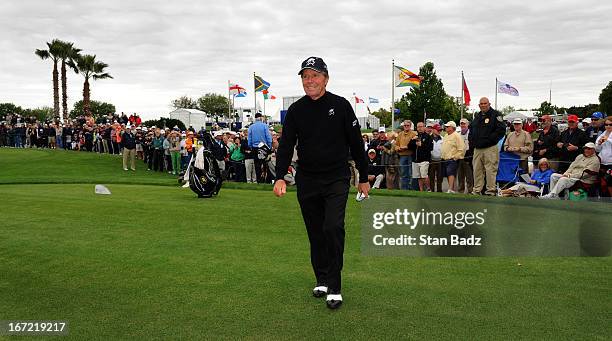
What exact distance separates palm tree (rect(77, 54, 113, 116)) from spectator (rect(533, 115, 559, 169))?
157 feet

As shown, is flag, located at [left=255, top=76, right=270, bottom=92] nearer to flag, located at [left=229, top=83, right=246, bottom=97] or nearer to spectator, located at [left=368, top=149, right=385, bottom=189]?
flag, located at [left=229, top=83, right=246, bottom=97]

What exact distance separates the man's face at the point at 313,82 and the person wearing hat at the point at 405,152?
1150 centimetres

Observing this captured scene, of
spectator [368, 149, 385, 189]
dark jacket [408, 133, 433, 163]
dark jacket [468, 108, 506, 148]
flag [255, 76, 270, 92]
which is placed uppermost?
flag [255, 76, 270, 92]

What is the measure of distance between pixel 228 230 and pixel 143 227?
143 centimetres

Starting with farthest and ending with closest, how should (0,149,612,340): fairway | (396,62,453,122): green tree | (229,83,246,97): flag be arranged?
(396,62,453,122): green tree → (229,83,246,97): flag → (0,149,612,340): fairway

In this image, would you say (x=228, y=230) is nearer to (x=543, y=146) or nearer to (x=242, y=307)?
(x=242, y=307)

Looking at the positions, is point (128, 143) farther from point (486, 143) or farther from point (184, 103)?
point (184, 103)

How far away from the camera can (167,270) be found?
20.2 ft

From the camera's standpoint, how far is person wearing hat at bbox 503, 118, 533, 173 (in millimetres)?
14352

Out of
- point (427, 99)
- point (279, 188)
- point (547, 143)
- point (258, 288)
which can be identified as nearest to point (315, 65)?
point (279, 188)

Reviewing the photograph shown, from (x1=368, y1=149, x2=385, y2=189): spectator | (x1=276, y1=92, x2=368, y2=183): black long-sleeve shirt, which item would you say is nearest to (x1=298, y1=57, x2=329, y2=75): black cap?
(x1=276, y1=92, x2=368, y2=183): black long-sleeve shirt

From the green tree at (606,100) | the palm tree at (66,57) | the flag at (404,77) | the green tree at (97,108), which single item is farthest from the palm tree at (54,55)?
the green tree at (606,100)

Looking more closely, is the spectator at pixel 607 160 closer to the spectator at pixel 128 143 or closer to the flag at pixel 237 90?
the spectator at pixel 128 143

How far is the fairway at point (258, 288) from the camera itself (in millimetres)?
4387
